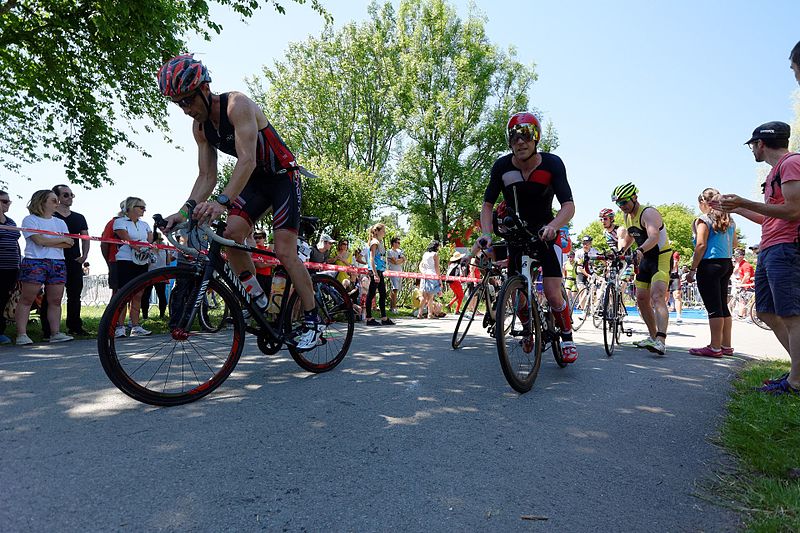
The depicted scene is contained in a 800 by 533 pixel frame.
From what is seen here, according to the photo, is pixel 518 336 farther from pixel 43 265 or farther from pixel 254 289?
→ pixel 43 265

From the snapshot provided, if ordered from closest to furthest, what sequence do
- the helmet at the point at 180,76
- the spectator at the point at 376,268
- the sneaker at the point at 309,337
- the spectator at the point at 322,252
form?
the helmet at the point at 180,76, the sneaker at the point at 309,337, the spectator at the point at 322,252, the spectator at the point at 376,268

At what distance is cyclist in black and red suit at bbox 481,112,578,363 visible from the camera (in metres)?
4.35

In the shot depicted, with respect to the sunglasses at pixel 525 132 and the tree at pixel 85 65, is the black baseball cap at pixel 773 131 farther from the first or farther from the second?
the tree at pixel 85 65

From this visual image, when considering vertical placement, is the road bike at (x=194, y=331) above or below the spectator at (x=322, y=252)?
below

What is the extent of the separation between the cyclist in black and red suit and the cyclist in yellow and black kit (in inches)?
95.3

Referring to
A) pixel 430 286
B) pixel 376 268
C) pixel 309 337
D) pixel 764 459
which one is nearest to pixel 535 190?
pixel 309 337

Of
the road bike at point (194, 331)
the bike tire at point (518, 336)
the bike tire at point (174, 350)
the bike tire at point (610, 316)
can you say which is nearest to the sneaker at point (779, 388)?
the bike tire at point (518, 336)

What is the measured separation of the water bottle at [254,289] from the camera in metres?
3.71

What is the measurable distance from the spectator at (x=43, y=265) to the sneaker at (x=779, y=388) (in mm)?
7928

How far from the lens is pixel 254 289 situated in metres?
3.75

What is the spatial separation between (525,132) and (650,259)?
3439 mm

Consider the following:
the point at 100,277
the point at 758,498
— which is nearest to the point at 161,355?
the point at 758,498

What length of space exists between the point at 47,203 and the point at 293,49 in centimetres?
3080

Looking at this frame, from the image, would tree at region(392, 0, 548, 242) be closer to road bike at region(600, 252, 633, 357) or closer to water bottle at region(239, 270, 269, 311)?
road bike at region(600, 252, 633, 357)
